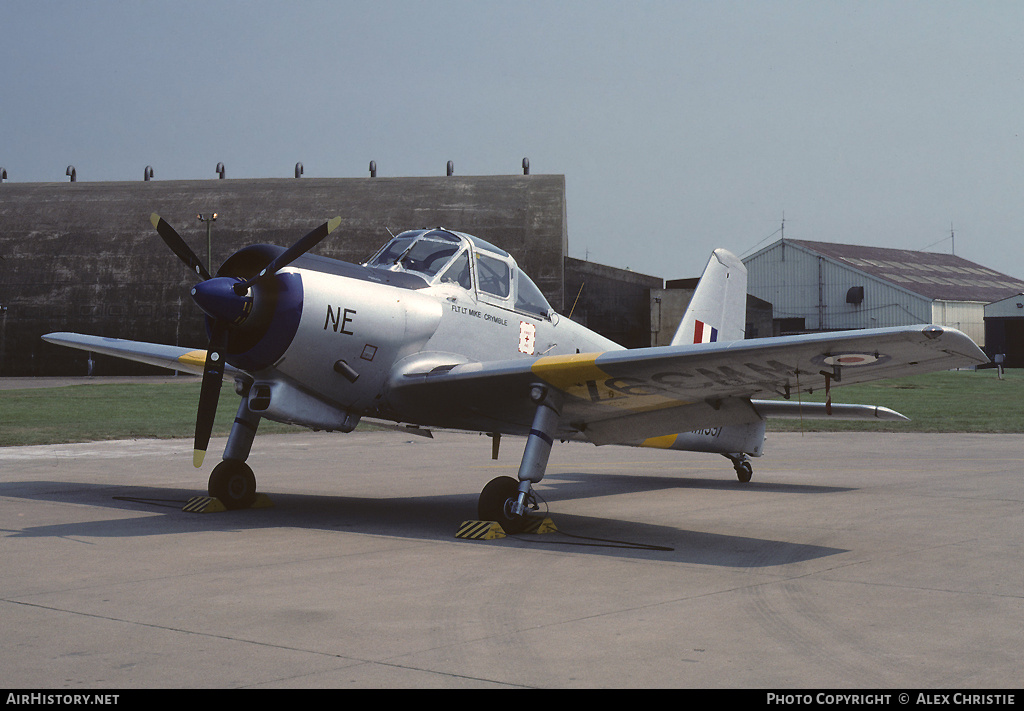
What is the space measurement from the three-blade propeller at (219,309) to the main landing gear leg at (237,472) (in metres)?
1.34

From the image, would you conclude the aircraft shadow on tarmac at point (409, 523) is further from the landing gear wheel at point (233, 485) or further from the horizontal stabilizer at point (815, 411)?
the horizontal stabilizer at point (815, 411)

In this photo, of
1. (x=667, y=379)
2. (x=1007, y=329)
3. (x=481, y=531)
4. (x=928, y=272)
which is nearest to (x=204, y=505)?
(x=481, y=531)

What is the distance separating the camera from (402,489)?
1303 centimetres

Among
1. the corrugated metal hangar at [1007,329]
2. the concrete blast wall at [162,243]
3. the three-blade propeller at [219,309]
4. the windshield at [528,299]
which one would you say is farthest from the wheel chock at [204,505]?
the corrugated metal hangar at [1007,329]

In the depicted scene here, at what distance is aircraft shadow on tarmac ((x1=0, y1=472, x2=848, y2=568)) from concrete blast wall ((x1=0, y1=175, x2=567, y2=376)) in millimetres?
35011

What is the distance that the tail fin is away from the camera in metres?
13.5

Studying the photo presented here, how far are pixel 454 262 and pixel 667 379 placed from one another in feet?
9.50

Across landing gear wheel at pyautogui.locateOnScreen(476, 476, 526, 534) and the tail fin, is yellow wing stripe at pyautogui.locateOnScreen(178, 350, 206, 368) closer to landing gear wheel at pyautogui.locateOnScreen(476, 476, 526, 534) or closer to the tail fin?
landing gear wheel at pyautogui.locateOnScreen(476, 476, 526, 534)

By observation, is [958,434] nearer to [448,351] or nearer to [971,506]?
[971,506]

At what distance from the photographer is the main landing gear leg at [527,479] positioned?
888 centimetres

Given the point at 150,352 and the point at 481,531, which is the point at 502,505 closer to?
the point at 481,531

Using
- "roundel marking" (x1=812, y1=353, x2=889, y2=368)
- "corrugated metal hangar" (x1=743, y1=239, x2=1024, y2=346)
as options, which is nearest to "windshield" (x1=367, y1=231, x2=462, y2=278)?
"roundel marking" (x1=812, y1=353, x2=889, y2=368)

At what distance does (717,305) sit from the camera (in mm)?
13766
